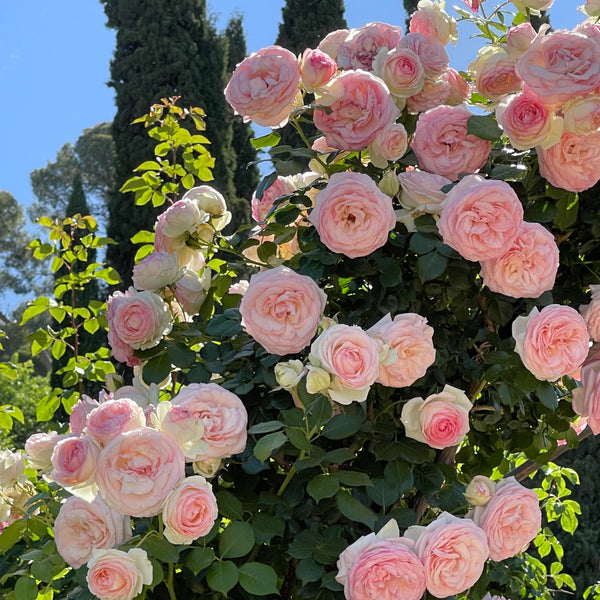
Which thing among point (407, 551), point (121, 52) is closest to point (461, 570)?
point (407, 551)

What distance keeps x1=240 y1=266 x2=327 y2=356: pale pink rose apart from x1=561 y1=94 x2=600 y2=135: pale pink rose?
0.45 m

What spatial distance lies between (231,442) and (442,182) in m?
0.51

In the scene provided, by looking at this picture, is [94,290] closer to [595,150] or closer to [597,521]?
[597,521]

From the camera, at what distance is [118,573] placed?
1.06m

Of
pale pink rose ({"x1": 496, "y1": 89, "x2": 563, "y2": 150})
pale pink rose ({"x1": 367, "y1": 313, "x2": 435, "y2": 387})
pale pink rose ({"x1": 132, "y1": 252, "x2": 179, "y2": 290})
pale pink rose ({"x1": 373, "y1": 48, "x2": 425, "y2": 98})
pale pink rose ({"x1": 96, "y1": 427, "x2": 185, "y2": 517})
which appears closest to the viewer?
pale pink rose ({"x1": 96, "y1": 427, "x2": 185, "y2": 517})

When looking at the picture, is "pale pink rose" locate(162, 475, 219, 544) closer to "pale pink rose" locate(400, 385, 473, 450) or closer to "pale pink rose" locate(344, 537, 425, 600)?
"pale pink rose" locate(344, 537, 425, 600)

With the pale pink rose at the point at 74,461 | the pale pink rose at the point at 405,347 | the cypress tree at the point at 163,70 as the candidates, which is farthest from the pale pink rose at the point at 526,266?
the cypress tree at the point at 163,70

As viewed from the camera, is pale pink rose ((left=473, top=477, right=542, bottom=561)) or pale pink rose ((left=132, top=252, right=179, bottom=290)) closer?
pale pink rose ((left=473, top=477, right=542, bottom=561))

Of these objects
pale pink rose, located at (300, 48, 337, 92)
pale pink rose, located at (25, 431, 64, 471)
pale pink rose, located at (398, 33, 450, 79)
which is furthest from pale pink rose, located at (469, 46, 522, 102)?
pale pink rose, located at (25, 431, 64, 471)

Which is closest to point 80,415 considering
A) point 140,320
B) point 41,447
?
point 41,447

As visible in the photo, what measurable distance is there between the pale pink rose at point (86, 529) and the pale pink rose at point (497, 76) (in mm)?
918

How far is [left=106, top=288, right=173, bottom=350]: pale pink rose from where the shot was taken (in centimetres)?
144

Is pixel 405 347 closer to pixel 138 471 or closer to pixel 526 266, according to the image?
pixel 526 266

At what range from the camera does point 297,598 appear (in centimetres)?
134
